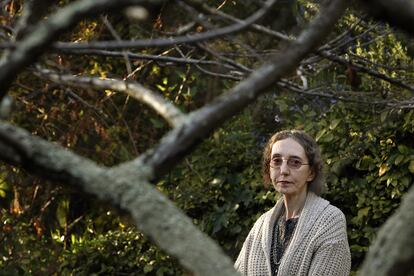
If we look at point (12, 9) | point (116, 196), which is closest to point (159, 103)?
point (116, 196)

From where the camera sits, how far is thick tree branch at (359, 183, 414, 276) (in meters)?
1.55

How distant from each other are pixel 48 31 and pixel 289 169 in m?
2.75

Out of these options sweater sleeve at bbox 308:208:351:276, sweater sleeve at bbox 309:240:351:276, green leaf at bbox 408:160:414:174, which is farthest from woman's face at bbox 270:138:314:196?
green leaf at bbox 408:160:414:174

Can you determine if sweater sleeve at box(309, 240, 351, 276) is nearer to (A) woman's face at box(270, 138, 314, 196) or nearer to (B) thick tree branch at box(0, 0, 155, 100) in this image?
(A) woman's face at box(270, 138, 314, 196)

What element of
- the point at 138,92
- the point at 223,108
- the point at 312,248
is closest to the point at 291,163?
the point at 312,248

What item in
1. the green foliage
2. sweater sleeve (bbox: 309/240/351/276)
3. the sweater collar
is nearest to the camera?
sweater sleeve (bbox: 309/240/351/276)

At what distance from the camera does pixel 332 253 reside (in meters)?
4.02

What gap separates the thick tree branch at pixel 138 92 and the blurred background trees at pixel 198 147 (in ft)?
8.21

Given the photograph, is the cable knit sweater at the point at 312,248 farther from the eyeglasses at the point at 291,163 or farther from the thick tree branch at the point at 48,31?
the thick tree branch at the point at 48,31

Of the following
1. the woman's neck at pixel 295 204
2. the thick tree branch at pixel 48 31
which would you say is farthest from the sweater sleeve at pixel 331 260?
the thick tree branch at pixel 48 31

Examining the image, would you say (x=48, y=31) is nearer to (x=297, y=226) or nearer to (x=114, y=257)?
(x=297, y=226)

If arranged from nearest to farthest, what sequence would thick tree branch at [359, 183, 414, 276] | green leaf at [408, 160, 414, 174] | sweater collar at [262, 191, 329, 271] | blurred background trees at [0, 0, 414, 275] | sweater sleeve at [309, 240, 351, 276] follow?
thick tree branch at [359, 183, 414, 276], sweater sleeve at [309, 240, 351, 276], sweater collar at [262, 191, 329, 271], green leaf at [408, 160, 414, 174], blurred background trees at [0, 0, 414, 275]

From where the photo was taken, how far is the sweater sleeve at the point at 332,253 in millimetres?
3980

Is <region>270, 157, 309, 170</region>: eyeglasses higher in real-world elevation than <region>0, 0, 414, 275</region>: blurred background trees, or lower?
lower
